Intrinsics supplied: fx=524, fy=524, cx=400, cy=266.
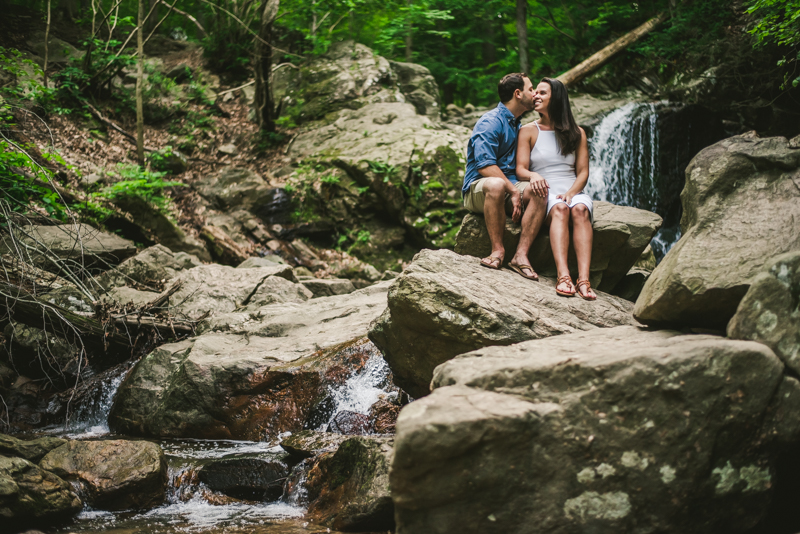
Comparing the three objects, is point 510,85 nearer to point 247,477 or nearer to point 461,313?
point 461,313

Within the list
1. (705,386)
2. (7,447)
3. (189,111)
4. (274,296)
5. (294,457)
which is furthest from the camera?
(189,111)

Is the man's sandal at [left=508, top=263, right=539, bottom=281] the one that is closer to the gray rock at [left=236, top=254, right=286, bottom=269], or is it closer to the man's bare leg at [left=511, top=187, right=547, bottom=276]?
the man's bare leg at [left=511, top=187, right=547, bottom=276]

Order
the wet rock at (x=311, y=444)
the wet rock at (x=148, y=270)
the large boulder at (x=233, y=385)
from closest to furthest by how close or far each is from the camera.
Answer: the wet rock at (x=311, y=444), the large boulder at (x=233, y=385), the wet rock at (x=148, y=270)

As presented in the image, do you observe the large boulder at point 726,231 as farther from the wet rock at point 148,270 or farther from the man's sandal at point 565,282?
the wet rock at point 148,270

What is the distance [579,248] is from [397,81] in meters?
11.3

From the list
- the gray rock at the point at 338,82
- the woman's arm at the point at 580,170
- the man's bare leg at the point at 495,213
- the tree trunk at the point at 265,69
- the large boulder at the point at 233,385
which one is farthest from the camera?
the gray rock at the point at 338,82

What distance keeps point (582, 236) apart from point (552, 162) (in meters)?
0.81

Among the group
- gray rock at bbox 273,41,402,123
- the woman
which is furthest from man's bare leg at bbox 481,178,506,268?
gray rock at bbox 273,41,402,123

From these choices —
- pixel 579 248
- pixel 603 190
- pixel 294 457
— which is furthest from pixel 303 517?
pixel 603 190

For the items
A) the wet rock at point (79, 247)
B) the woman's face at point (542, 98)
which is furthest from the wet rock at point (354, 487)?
the wet rock at point (79, 247)

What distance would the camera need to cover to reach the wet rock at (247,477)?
404cm

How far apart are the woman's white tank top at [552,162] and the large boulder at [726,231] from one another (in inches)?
50.5

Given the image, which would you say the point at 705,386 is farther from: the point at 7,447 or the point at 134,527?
the point at 7,447

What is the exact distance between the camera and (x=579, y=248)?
4477mm
